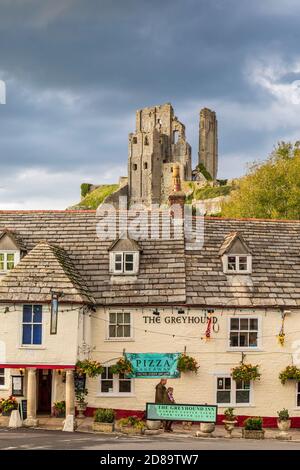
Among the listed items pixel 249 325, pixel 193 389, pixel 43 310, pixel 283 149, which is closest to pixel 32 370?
pixel 43 310

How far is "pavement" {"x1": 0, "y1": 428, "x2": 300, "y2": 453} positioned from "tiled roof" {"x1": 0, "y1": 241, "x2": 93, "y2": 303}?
5006mm

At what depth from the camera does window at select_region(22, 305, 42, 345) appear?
2822 cm

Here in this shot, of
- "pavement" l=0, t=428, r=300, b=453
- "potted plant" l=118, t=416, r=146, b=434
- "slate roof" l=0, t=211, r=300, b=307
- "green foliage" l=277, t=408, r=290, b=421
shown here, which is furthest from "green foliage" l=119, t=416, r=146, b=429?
"green foliage" l=277, t=408, r=290, b=421

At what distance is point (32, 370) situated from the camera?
27766mm

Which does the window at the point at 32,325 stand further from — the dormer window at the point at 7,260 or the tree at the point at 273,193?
the tree at the point at 273,193

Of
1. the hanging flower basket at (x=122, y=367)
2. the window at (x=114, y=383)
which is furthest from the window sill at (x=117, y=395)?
the hanging flower basket at (x=122, y=367)

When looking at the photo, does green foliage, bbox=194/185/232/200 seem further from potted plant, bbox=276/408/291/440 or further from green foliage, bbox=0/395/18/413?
green foliage, bbox=0/395/18/413

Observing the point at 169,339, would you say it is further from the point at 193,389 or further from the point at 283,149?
the point at 283,149

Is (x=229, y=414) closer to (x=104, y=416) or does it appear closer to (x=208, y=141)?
(x=104, y=416)

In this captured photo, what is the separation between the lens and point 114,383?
99.1 ft

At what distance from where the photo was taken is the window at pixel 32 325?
28219 millimetres

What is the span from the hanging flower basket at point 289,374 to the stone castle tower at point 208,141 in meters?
138

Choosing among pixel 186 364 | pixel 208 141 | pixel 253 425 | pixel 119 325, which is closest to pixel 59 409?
pixel 119 325

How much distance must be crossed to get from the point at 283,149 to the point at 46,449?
5154 centimetres
